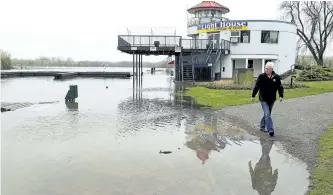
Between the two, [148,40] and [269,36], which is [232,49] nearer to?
[269,36]

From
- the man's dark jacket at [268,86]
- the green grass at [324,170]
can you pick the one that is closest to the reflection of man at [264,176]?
the green grass at [324,170]

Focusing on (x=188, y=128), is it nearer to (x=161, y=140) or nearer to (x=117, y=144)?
(x=161, y=140)

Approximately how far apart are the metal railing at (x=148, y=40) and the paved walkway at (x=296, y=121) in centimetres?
1542

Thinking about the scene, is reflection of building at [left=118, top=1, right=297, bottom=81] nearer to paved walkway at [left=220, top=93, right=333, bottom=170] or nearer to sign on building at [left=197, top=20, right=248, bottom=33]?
sign on building at [left=197, top=20, right=248, bottom=33]

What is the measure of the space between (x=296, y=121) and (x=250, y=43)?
23883 millimetres

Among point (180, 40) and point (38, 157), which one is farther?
point (180, 40)

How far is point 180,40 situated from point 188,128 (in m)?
20.2

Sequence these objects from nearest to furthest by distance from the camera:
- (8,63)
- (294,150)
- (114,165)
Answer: (114,165) → (294,150) → (8,63)

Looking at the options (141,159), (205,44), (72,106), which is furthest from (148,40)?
(141,159)

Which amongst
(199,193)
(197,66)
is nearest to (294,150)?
(199,193)

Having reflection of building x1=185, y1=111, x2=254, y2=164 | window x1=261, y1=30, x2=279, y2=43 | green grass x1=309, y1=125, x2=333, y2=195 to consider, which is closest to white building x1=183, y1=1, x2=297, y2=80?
window x1=261, y1=30, x2=279, y2=43

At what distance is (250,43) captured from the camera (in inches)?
1300

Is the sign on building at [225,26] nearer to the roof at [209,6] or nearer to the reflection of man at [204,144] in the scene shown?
the roof at [209,6]

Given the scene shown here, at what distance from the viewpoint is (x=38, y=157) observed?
674 centimetres
